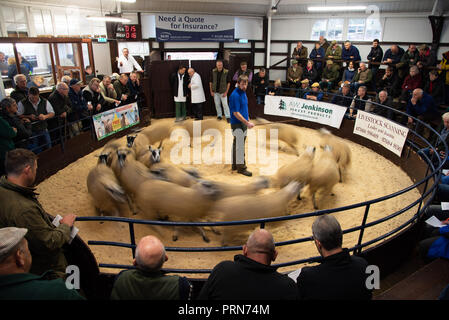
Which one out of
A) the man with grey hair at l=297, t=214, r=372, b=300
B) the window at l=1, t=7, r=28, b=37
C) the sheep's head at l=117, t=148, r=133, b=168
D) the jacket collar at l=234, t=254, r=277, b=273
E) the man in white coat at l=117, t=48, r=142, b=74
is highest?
the window at l=1, t=7, r=28, b=37

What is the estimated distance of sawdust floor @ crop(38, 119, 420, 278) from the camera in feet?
14.7

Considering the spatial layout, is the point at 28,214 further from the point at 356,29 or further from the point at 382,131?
the point at 356,29

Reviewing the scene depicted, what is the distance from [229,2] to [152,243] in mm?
14789

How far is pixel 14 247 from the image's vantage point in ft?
6.17

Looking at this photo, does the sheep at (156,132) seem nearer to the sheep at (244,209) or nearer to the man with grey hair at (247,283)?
the sheep at (244,209)

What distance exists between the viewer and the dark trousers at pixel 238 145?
684cm

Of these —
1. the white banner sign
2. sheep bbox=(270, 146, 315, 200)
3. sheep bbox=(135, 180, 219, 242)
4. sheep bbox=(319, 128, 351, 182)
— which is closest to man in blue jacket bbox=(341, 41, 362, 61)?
the white banner sign

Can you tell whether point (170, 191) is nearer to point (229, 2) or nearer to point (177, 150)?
point (177, 150)

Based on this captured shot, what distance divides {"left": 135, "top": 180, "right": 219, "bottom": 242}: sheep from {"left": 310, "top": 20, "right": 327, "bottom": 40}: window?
13.2m

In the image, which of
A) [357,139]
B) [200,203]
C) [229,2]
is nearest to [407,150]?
[357,139]

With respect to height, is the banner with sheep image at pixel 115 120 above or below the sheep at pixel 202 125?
above

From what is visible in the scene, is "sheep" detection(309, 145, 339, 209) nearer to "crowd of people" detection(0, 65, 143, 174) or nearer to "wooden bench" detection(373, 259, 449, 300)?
"wooden bench" detection(373, 259, 449, 300)

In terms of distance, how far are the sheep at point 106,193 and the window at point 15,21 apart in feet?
23.4

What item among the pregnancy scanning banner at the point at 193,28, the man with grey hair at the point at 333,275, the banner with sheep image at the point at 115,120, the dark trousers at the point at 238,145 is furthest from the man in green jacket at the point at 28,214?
the pregnancy scanning banner at the point at 193,28
